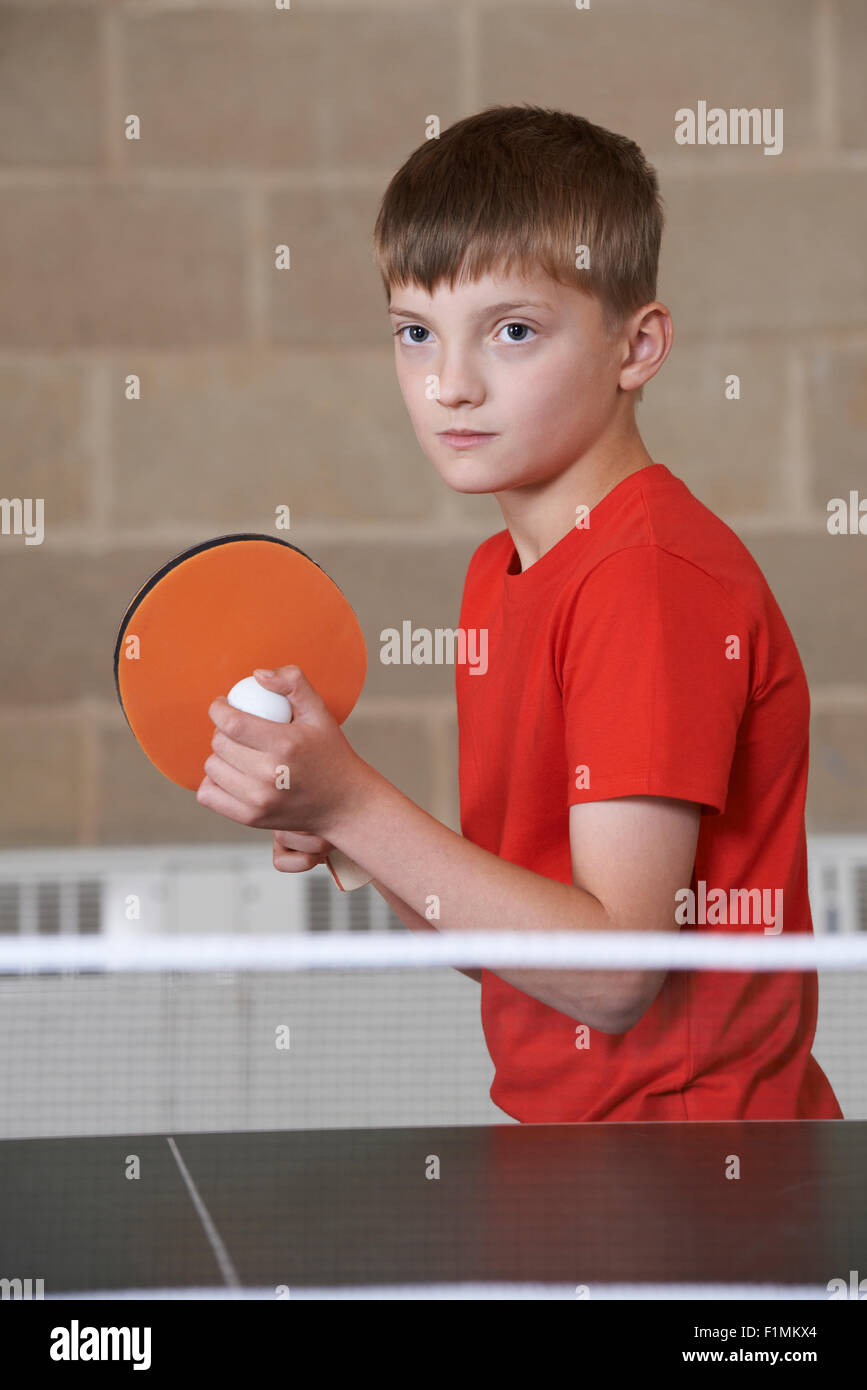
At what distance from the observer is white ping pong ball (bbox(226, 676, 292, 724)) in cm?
45

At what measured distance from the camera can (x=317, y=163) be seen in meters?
1.41

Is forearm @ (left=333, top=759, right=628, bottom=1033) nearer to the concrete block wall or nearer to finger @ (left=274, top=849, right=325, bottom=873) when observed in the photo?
finger @ (left=274, top=849, right=325, bottom=873)

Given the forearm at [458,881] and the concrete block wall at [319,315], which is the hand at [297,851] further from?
the concrete block wall at [319,315]

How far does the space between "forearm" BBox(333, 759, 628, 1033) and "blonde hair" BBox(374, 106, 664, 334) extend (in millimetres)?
179

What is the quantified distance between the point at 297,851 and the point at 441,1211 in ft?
0.52

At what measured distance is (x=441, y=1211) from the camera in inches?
17.1

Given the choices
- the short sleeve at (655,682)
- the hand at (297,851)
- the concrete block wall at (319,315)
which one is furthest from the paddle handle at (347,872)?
the concrete block wall at (319,315)

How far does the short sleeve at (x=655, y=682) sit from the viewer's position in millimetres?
441

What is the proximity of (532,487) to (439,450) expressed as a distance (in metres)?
0.04

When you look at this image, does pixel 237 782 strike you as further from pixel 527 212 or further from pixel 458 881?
pixel 527 212

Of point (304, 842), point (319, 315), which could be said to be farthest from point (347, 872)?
point (319, 315)

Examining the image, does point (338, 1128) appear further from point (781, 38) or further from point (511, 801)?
point (781, 38)

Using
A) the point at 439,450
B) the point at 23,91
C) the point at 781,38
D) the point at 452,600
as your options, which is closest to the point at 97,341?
the point at 23,91

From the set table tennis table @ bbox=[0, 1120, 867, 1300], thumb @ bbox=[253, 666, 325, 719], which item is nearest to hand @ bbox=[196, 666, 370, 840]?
thumb @ bbox=[253, 666, 325, 719]
